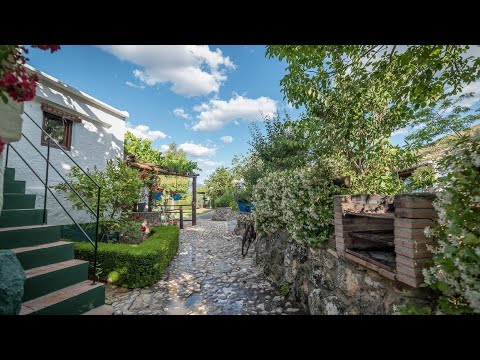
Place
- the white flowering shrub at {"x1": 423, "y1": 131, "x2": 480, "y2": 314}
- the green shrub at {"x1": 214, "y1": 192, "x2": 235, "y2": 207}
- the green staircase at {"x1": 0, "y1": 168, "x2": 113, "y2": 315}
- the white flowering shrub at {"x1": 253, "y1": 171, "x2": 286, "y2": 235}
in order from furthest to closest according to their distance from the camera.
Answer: the green shrub at {"x1": 214, "y1": 192, "x2": 235, "y2": 207}
the white flowering shrub at {"x1": 253, "y1": 171, "x2": 286, "y2": 235}
the green staircase at {"x1": 0, "y1": 168, "x2": 113, "y2": 315}
the white flowering shrub at {"x1": 423, "y1": 131, "x2": 480, "y2": 314}

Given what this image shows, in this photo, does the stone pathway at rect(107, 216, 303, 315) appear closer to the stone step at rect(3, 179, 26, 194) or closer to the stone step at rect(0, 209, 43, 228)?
the stone step at rect(0, 209, 43, 228)

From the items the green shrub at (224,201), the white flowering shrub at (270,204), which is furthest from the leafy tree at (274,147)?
the green shrub at (224,201)

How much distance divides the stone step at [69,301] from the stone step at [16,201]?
1.79 metres

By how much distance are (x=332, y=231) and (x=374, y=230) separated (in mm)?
530

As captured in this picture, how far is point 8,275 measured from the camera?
1.74m

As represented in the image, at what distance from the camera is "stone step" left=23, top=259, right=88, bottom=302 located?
7.67 ft

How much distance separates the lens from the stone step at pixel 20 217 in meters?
2.94

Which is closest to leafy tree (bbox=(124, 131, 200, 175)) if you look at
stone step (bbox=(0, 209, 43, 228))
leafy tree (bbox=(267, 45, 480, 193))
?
stone step (bbox=(0, 209, 43, 228))

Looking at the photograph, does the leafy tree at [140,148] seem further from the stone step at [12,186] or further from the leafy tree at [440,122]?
the leafy tree at [440,122]

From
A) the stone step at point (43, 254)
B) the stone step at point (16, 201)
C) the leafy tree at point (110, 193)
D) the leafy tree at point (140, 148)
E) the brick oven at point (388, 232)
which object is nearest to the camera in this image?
the brick oven at point (388, 232)

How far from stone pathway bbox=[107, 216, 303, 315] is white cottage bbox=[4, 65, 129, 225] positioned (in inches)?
144

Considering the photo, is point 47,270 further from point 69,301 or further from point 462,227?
point 462,227

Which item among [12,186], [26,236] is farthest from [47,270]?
[12,186]
